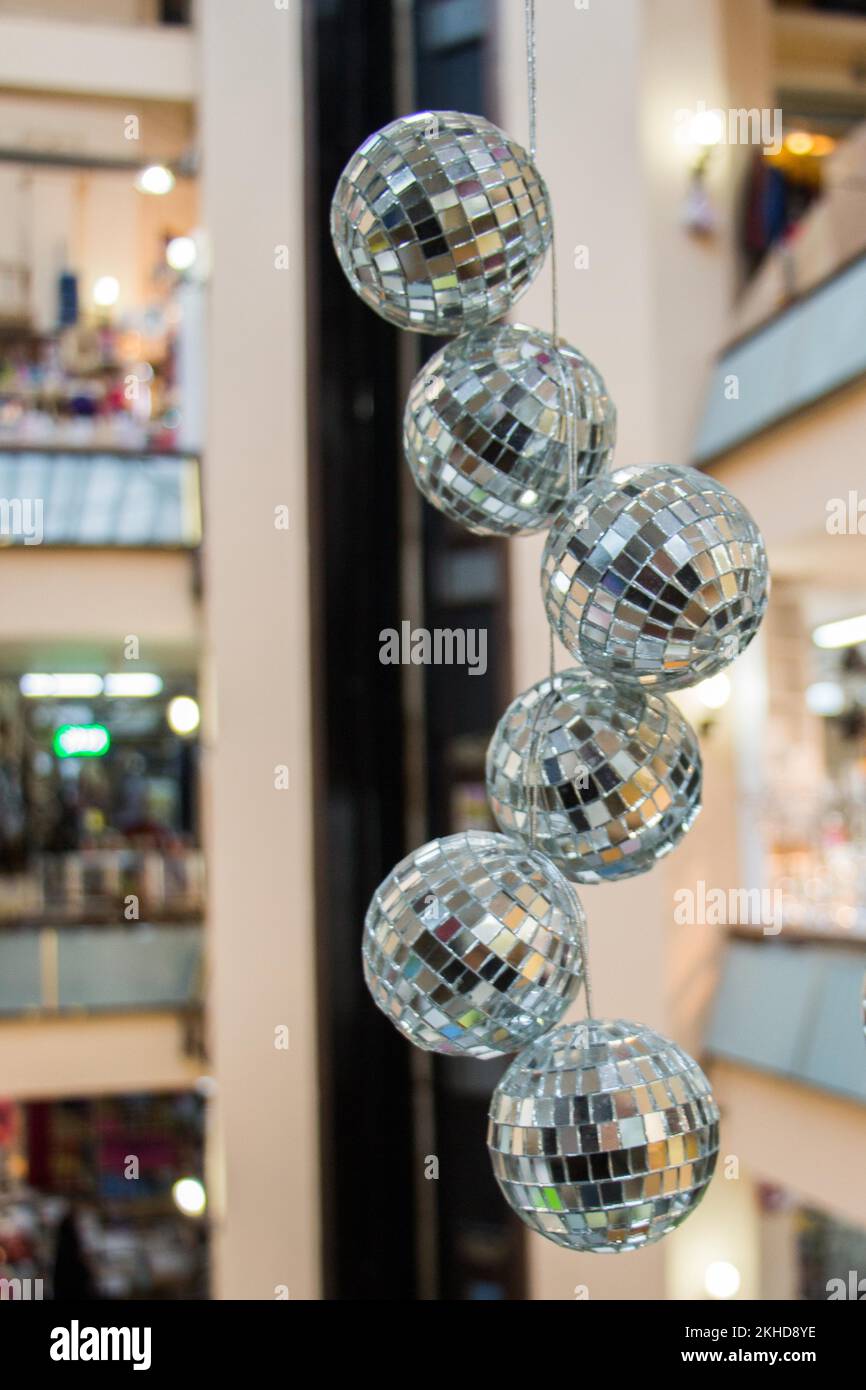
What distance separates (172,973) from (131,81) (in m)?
3.00

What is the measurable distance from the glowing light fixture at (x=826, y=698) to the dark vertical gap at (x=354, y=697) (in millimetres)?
1739

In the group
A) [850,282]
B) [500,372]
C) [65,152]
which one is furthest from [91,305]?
[500,372]

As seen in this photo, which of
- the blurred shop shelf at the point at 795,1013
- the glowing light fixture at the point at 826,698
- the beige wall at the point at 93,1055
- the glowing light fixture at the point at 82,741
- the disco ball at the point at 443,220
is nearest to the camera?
the disco ball at the point at 443,220

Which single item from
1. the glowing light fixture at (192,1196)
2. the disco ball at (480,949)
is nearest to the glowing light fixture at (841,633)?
the glowing light fixture at (192,1196)

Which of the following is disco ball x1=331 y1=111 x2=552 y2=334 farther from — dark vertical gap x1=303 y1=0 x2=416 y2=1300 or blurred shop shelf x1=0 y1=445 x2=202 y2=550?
blurred shop shelf x1=0 y1=445 x2=202 y2=550

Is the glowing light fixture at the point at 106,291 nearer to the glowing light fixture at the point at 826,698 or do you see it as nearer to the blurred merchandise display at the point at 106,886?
the blurred merchandise display at the point at 106,886

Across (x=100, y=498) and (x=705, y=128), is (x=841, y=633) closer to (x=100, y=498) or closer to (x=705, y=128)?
(x=705, y=128)

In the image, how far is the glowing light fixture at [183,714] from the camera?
230 inches

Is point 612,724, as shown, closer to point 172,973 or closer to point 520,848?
point 520,848

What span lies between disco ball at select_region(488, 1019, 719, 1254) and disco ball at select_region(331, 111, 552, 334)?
0.36 meters

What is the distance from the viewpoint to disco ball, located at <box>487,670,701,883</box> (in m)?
0.71

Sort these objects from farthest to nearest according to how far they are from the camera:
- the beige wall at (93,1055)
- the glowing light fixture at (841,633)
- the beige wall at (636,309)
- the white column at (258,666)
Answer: the glowing light fixture at (841,633) < the beige wall at (93,1055) < the white column at (258,666) < the beige wall at (636,309)

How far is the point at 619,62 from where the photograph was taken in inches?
157

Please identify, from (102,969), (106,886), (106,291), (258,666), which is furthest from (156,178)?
(102,969)
